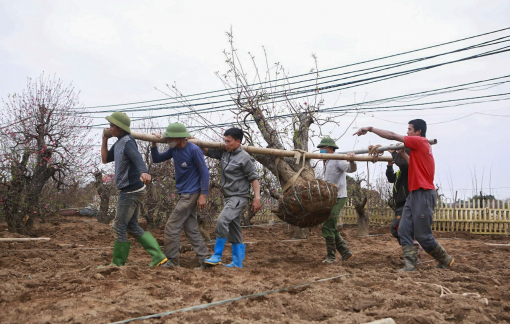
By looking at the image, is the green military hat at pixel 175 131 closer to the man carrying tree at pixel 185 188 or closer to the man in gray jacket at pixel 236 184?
the man carrying tree at pixel 185 188

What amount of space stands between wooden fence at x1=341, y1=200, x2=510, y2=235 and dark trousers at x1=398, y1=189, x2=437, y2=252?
10.3 m

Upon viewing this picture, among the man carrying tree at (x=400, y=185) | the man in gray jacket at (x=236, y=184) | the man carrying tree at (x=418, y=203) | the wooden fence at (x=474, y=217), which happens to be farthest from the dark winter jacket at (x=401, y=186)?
the wooden fence at (x=474, y=217)

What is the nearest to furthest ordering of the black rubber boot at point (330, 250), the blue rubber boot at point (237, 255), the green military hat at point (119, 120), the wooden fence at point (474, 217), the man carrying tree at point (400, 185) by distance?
the green military hat at point (119, 120), the blue rubber boot at point (237, 255), the man carrying tree at point (400, 185), the black rubber boot at point (330, 250), the wooden fence at point (474, 217)

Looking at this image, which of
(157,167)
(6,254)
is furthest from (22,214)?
(6,254)

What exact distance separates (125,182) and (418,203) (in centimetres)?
337

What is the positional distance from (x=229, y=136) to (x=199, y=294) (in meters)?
2.36

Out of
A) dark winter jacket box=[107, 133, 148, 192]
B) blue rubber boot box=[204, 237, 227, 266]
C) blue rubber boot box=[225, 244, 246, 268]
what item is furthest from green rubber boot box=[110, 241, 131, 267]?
blue rubber boot box=[225, 244, 246, 268]

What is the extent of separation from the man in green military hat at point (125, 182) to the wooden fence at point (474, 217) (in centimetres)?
1236

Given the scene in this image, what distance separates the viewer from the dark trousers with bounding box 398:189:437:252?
492cm

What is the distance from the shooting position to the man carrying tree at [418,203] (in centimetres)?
493

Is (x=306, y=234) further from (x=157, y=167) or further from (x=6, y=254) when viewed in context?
(x=6, y=254)

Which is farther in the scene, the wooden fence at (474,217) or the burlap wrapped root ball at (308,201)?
the wooden fence at (474,217)

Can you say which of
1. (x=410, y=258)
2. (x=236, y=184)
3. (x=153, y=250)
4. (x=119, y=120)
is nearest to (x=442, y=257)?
(x=410, y=258)

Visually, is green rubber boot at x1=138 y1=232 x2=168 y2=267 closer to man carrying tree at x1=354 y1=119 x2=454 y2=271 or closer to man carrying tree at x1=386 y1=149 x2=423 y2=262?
man carrying tree at x1=354 y1=119 x2=454 y2=271
